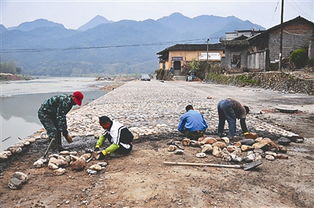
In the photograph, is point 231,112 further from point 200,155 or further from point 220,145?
point 200,155

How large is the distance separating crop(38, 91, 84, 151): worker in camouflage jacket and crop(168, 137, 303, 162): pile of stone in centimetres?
209

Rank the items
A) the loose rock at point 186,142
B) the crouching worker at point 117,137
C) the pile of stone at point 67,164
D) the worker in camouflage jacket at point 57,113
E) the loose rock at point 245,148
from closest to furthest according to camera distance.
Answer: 1. the pile of stone at point 67,164
2. the crouching worker at point 117,137
3. the loose rock at point 245,148
4. the worker in camouflage jacket at point 57,113
5. the loose rock at point 186,142

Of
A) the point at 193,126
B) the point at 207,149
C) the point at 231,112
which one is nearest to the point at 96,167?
the point at 207,149

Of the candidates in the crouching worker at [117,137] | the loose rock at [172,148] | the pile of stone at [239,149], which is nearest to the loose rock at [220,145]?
the pile of stone at [239,149]

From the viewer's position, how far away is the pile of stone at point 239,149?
537 cm

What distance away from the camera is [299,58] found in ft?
80.7

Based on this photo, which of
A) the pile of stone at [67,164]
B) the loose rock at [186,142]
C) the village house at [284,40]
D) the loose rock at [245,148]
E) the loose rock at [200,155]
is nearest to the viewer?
the pile of stone at [67,164]

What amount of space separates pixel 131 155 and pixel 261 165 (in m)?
2.25

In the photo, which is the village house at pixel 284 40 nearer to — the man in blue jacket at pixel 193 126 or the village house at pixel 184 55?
the village house at pixel 184 55

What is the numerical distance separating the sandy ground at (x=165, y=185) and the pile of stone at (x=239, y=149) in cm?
17

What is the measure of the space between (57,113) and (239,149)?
3.58 metres

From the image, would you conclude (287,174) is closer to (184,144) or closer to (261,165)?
(261,165)

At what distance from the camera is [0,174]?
491 cm

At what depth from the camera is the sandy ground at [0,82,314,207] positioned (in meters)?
3.72
